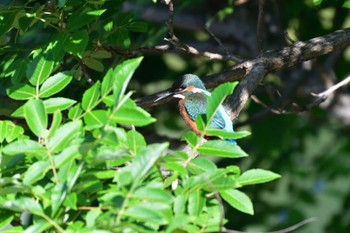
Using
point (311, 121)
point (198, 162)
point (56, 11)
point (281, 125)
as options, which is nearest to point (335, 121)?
point (311, 121)

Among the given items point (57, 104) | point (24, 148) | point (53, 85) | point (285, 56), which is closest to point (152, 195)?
point (24, 148)

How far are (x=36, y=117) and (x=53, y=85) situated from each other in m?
0.39

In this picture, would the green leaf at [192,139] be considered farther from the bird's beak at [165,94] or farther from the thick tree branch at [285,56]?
the bird's beak at [165,94]

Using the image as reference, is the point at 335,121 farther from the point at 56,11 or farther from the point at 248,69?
the point at 56,11

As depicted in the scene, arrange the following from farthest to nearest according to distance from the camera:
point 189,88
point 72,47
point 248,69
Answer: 1. point 189,88
2. point 248,69
3. point 72,47

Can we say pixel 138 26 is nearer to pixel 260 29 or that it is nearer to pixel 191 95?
pixel 260 29

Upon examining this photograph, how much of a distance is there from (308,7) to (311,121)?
1061mm

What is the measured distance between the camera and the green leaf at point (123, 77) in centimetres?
239

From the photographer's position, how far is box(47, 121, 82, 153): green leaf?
2441mm

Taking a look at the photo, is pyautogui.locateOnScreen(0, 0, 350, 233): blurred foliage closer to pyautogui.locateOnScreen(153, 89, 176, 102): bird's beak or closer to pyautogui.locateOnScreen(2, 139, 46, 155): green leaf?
pyautogui.locateOnScreen(2, 139, 46, 155): green leaf

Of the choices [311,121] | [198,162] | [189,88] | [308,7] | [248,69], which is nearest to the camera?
[198,162]

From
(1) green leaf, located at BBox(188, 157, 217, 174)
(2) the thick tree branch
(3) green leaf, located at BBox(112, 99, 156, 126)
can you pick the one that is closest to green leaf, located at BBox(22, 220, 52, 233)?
(3) green leaf, located at BBox(112, 99, 156, 126)

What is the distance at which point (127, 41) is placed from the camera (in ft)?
12.8

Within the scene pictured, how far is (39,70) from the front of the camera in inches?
120
